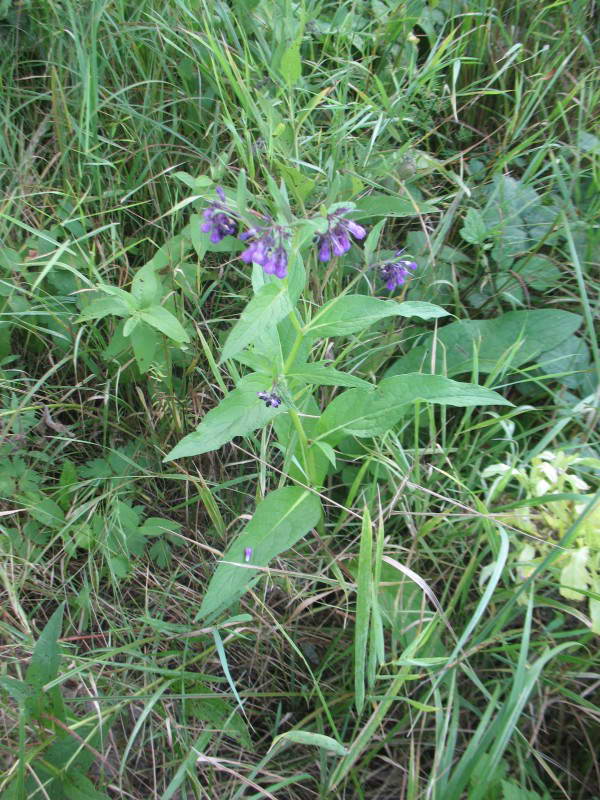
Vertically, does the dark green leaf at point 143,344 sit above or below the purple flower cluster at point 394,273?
below

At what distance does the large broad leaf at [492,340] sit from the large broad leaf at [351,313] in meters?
0.47

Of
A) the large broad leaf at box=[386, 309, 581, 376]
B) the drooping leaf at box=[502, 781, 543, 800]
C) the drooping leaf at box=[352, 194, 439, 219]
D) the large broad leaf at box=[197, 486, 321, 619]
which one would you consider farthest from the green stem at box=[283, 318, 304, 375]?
the drooping leaf at box=[502, 781, 543, 800]

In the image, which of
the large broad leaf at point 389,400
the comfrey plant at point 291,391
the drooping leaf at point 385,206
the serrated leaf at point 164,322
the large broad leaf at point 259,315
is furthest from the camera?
the drooping leaf at point 385,206

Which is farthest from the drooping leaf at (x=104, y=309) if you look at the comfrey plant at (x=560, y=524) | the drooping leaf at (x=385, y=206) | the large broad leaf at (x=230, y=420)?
the comfrey plant at (x=560, y=524)

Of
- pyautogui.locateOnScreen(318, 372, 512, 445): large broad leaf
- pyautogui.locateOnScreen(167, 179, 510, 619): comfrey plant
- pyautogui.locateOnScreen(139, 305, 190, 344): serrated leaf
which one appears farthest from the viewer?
pyautogui.locateOnScreen(139, 305, 190, 344): serrated leaf

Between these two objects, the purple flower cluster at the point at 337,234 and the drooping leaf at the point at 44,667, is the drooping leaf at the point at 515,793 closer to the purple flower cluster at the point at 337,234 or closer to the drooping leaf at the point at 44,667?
Answer: the drooping leaf at the point at 44,667

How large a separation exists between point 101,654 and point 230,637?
37 centimetres

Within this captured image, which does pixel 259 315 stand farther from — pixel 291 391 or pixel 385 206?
pixel 385 206

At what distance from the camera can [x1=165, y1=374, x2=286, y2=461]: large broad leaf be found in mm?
1641

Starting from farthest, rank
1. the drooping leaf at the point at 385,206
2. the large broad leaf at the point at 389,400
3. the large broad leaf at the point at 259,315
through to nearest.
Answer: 1. the drooping leaf at the point at 385,206
2. the large broad leaf at the point at 389,400
3. the large broad leaf at the point at 259,315

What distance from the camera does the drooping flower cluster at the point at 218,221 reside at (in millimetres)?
1679

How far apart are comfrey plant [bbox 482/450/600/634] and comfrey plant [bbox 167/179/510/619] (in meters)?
0.24

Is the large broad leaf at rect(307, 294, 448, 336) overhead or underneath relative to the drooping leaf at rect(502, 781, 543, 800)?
overhead

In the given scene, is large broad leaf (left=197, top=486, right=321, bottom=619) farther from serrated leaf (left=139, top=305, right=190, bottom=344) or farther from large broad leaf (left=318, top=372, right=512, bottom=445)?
serrated leaf (left=139, top=305, right=190, bottom=344)
